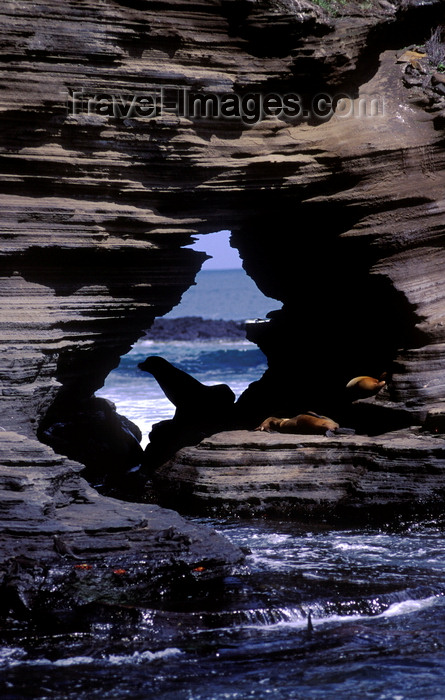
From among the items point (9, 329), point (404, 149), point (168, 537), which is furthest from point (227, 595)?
point (404, 149)

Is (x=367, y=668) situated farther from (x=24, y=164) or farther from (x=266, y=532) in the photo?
(x=24, y=164)

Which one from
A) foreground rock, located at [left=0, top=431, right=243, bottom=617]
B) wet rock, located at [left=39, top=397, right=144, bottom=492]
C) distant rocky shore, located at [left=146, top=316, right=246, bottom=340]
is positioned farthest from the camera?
distant rocky shore, located at [left=146, top=316, right=246, bottom=340]

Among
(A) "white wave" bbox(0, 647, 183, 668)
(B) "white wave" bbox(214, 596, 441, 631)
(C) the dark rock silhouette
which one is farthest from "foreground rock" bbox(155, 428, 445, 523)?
(A) "white wave" bbox(0, 647, 183, 668)

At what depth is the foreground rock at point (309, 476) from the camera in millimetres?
9969

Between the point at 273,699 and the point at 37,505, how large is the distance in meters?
3.17

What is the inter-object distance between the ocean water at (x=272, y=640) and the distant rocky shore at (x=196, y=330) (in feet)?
121

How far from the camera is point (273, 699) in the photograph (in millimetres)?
5742

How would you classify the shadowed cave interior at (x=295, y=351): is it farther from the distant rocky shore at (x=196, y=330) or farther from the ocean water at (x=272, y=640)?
the distant rocky shore at (x=196, y=330)

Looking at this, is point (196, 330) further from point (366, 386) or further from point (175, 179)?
point (175, 179)

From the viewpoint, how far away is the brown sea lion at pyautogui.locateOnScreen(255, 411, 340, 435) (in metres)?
11.5

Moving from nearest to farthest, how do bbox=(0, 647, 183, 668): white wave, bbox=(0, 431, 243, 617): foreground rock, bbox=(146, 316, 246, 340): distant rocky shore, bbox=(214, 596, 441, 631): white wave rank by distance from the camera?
bbox=(0, 647, 183, 668): white wave, bbox=(214, 596, 441, 631): white wave, bbox=(0, 431, 243, 617): foreground rock, bbox=(146, 316, 246, 340): distant rocky shore

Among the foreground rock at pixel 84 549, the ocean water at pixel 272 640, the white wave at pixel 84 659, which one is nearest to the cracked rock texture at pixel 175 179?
the foreground rock at pixel 84 549

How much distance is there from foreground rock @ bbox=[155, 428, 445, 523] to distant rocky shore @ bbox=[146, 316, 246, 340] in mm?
33439

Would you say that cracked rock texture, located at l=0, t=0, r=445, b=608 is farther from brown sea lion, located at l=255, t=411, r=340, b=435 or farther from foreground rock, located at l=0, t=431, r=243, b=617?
brown sea lion, located at l=255, t=411, r=340, b=435
